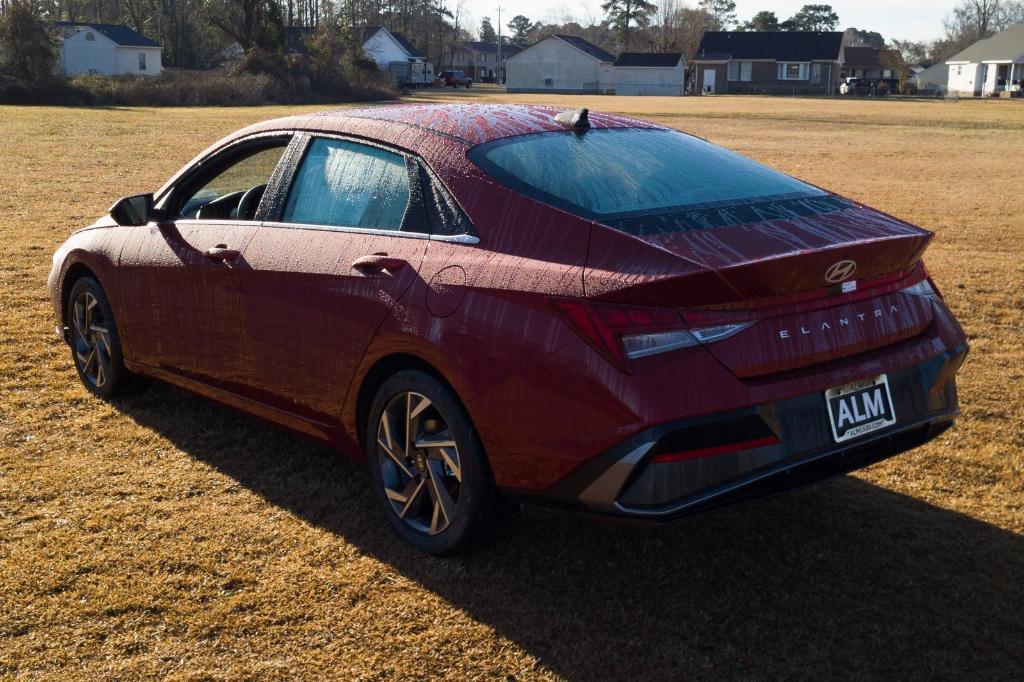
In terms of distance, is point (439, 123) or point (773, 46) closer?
point (439, 123)

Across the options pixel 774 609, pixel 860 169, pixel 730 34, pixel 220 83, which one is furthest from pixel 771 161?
pixel 730 34

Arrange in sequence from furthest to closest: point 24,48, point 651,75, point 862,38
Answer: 1. point 862,38
2. point 651,75
3. point 24,48

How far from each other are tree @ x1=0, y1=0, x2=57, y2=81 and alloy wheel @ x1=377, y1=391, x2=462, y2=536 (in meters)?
48.6

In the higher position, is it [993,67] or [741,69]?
[993,67]

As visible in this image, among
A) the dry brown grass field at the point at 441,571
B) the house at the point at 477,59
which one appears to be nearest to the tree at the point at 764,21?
the house at the point at 477,59

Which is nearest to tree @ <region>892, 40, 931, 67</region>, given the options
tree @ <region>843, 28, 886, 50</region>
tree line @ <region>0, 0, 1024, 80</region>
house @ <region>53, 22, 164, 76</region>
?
tree line @ <region>0, 0, 1024, 80</region>

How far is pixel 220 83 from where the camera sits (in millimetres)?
51812

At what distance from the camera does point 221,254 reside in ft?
15.7

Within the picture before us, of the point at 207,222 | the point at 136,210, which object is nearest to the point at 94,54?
the point at 136,210

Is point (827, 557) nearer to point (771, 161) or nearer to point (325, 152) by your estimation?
point (325, 152)

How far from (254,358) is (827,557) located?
249 centimetres

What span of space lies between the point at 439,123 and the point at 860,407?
1918 millimetres

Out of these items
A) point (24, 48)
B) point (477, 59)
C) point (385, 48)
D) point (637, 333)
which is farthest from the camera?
point (477, 59)

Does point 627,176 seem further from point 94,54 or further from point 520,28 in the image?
point 520,28
